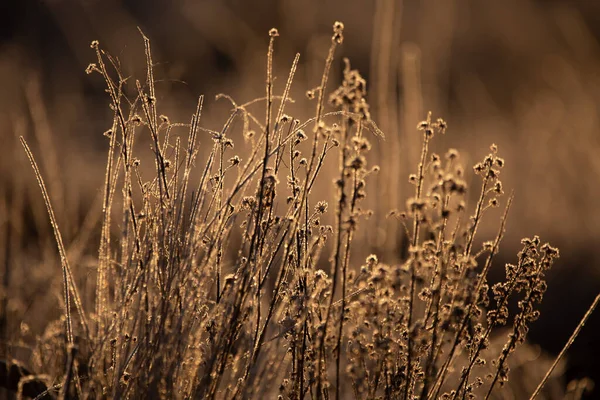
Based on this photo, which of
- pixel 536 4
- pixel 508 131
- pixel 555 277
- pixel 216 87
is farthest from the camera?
pixel 536 4

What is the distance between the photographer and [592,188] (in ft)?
23.9

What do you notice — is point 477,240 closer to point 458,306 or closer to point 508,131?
point 508,131

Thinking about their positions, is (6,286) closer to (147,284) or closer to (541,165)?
(147,284)

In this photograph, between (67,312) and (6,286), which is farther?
(6,286)

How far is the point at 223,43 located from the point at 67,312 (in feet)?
44.0

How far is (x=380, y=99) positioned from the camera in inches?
138

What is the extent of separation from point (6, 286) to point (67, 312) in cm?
144

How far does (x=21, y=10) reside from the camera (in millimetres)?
22141

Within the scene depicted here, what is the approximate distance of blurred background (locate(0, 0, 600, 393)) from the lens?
394cm

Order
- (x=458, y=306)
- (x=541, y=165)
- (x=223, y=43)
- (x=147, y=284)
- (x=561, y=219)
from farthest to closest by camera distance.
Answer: (x=223, y=43)
(x=541, y=165)
(x=561, y=219)
(x=147, y=284)
(x=458, y=306)

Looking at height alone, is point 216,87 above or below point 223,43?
below

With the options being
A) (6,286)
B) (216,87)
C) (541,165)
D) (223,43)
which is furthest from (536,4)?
(6,286)

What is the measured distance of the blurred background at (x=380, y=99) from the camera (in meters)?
3.94

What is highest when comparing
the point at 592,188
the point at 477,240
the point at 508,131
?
the point at 508,131
